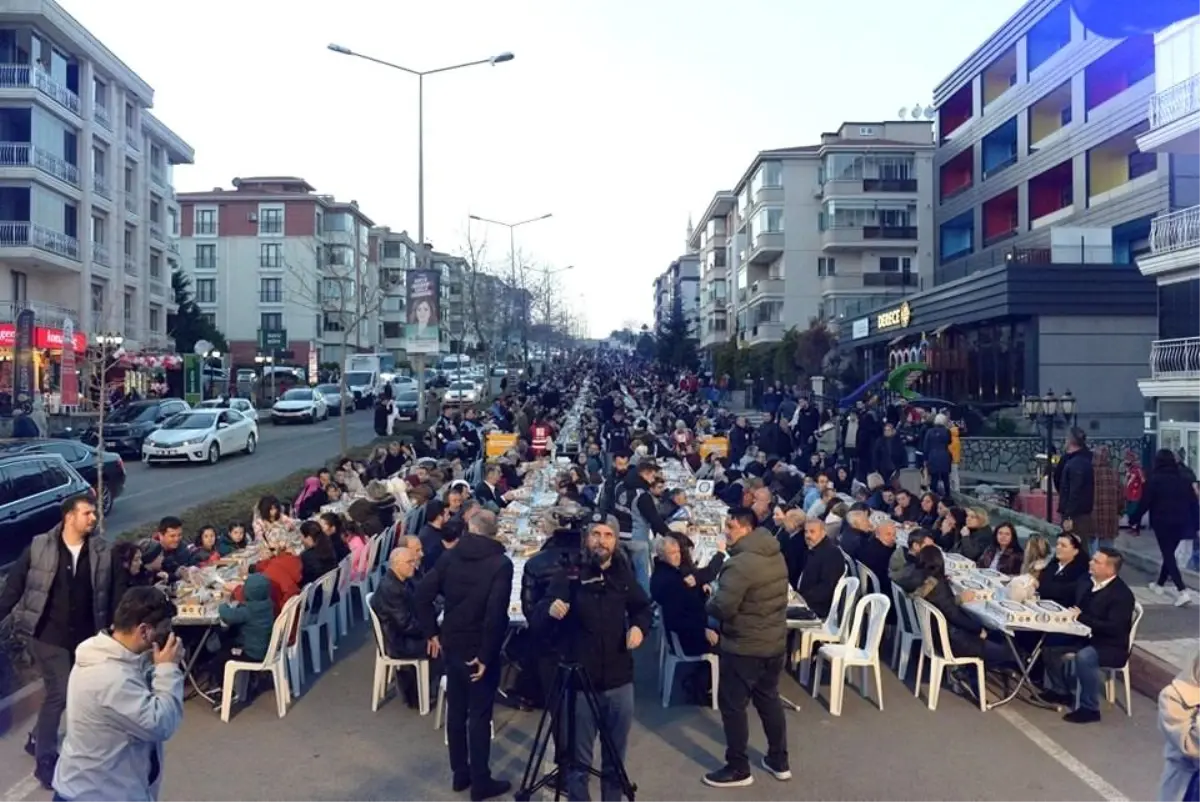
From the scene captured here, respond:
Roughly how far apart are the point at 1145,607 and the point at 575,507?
6.26 meters

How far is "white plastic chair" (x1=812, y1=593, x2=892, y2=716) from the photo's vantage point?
7801 mm

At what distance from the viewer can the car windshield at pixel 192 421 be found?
2697 centimetres

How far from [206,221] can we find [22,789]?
76086 mm

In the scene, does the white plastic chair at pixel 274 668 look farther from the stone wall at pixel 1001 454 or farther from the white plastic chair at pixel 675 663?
the stone wall at pixel 1001 454

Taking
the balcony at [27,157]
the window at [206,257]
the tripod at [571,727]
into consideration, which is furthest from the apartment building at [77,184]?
the tripod at [571,727]

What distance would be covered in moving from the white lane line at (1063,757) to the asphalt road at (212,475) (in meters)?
13.9

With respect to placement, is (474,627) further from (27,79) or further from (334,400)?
(334,400)

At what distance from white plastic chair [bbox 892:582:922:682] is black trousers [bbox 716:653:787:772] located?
2.57 metres

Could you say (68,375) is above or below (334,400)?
above

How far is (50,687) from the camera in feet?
20.2

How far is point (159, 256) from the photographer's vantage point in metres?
51.5

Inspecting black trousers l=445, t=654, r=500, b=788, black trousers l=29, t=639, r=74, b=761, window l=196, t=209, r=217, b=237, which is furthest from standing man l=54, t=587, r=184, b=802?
window l=196, t=209, r=217, b=237

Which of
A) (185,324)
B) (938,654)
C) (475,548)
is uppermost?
(185,324)

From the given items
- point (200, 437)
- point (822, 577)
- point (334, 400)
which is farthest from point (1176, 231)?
point (334, 400)
